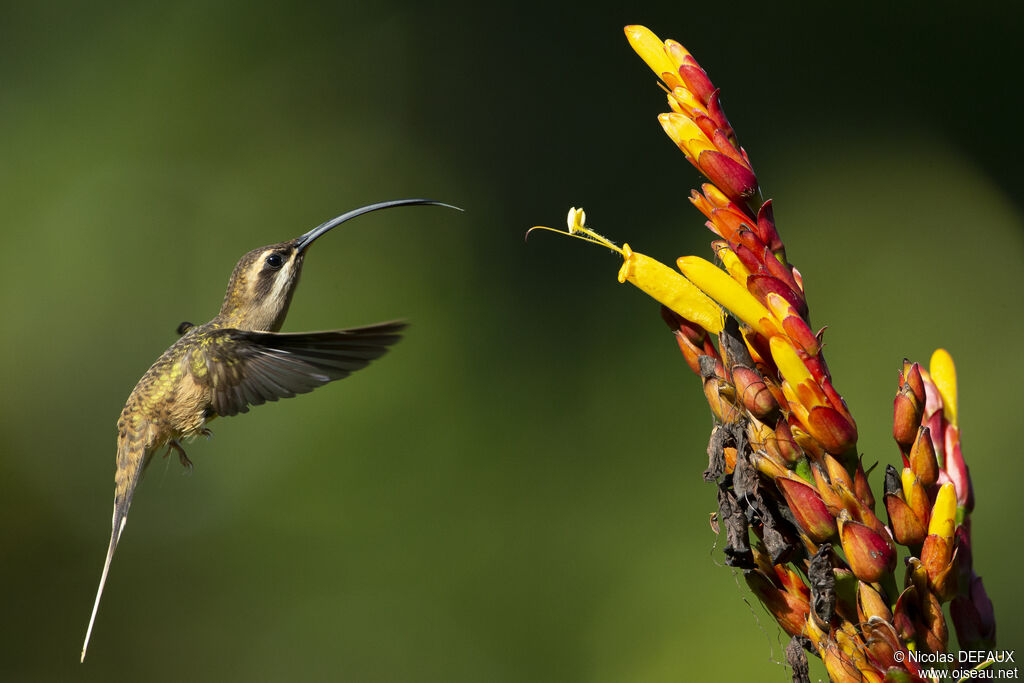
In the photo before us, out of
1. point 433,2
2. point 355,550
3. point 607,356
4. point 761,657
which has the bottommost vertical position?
point 761,657

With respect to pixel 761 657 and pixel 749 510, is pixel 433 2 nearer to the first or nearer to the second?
pixel 761 657

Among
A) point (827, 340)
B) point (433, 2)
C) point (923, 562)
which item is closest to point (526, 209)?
point (433, 2)

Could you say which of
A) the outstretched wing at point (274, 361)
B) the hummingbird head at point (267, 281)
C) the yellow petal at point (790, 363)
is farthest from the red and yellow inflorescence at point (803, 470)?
the hummingbird head at point (267, 281)

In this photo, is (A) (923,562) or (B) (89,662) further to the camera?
(B) (89,662)

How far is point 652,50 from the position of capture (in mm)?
1349

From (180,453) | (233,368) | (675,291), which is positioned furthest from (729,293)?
(180,453)

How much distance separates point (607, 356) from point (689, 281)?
287 centimetres

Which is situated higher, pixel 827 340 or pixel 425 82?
pixel 425 82

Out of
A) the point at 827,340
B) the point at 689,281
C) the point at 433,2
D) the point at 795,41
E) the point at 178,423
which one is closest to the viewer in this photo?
the point at 689,281

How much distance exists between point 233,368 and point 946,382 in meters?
1.49

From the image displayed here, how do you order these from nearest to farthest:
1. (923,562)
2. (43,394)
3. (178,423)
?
(923,562) < (178,423) < (43,394)

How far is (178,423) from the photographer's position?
2398 millimetres

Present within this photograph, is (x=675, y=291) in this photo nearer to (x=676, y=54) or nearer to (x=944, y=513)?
(x=676, y=54)

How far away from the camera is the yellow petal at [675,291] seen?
1358 millimetres
